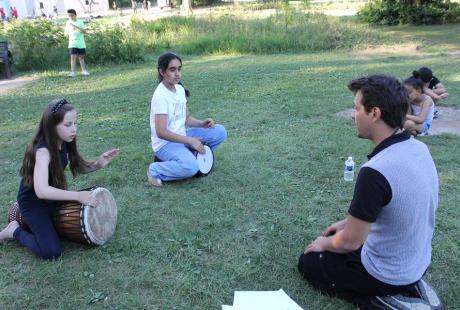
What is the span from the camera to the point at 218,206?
4.14m

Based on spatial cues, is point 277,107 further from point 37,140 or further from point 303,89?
point 37,140

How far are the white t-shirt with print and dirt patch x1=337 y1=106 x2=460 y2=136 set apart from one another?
318cm

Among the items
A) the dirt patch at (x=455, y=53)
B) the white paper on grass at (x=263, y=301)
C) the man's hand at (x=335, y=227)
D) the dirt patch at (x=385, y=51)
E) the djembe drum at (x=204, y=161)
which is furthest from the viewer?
the dirt patch at (x=385, y=51)

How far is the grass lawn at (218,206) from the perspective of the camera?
117 inches

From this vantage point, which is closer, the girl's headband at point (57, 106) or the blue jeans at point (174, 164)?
the girl's headband at point (57, 106)

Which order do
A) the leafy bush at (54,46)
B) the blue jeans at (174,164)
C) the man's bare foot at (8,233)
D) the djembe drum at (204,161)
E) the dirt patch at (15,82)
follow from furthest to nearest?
1. the leafy bush at (54,46)
2. the dirt patch at (15,82)
3. the djembe drum at (204,161)
4. the blue jeans at (174,164)
5. the man's bare foot at (8,233)

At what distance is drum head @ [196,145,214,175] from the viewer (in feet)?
15.4

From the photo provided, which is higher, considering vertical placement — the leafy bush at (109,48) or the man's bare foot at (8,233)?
the leafy bush at (109,48)

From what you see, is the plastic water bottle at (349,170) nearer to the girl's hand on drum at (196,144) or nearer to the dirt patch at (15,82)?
the girl's hand on drum at (196,144)

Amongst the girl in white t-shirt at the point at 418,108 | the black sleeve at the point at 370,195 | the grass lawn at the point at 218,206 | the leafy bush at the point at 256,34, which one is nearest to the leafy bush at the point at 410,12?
the leafy bush at the point at 256,34

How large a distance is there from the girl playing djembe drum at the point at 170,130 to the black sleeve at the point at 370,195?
8.29 ft

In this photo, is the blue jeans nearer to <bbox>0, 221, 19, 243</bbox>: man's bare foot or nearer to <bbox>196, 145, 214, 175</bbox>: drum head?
<bbox>196, 145, 214, 175</bbox>: drum head

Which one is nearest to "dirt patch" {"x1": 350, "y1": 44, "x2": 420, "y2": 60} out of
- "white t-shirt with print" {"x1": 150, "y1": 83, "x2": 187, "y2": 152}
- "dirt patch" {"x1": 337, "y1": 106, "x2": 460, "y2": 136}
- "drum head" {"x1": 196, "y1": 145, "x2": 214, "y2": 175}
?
"dirt patch" {"x1": 337, "y1": 106, "x2": 460, "y2": 136}

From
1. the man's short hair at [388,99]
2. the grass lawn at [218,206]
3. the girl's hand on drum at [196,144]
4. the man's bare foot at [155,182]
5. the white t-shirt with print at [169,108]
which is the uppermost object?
the man's short hair at [388,99]
